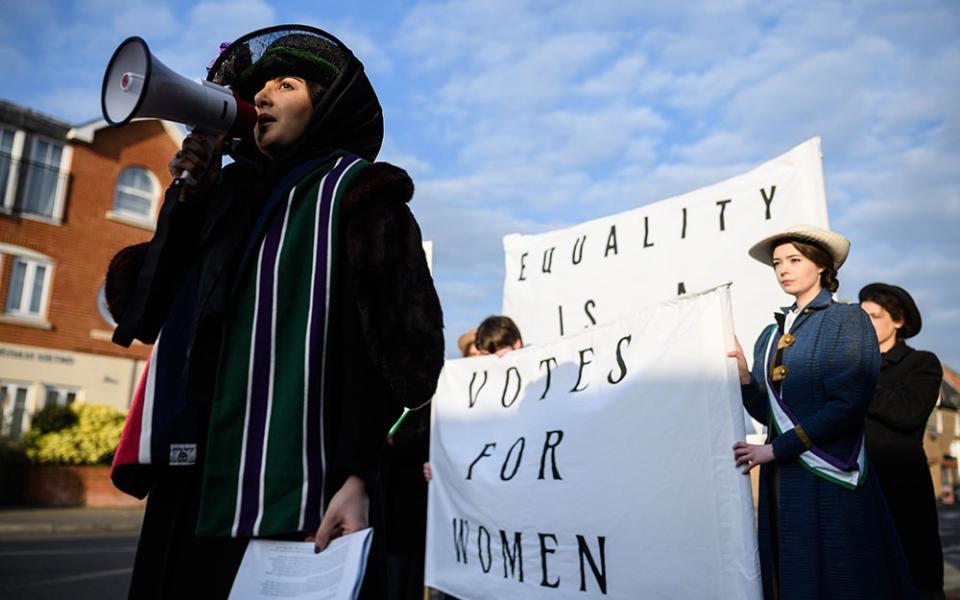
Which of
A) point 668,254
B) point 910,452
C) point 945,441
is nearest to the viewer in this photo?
point 910,452

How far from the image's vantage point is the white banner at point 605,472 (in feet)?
9.30

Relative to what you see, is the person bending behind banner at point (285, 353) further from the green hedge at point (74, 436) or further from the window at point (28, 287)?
the window at point (28, 287)

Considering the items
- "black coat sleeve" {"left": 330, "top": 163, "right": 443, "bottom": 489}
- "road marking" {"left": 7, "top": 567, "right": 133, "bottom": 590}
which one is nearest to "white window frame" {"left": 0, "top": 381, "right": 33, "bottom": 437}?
"road marking" {"left": 7, "top": 567, "right": 133, "bottom": 590}

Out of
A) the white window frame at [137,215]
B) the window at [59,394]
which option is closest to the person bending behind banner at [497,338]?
the window at [59,394]

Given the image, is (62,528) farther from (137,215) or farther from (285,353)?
(285,353)

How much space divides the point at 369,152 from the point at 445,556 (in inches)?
130

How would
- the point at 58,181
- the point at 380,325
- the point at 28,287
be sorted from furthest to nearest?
the point at 58,181 < the point at 28,287 < the point at 380,325

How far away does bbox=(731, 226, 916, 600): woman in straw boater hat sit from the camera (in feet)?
8.32

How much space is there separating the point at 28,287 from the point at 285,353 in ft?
A: 67.4

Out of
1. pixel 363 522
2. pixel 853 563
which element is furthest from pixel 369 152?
pixel 853 563

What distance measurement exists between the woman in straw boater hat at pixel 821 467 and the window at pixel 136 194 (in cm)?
2124

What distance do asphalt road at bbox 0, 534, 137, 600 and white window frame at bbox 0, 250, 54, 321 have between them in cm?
1005

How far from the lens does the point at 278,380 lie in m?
1.41

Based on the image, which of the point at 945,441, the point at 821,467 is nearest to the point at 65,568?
the point at 821,467
